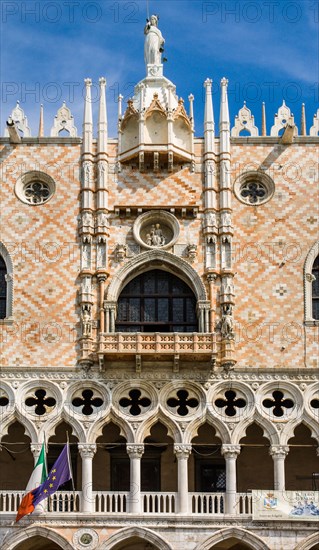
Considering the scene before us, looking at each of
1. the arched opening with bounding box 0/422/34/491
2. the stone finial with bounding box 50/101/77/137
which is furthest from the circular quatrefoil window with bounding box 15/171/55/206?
the arched opening with bounding box 0/422/34/491

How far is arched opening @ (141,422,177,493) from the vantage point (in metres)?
37.6

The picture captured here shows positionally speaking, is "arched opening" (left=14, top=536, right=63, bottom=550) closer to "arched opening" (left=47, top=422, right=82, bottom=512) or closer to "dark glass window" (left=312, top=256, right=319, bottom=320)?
"arched opening" (left=47, top=422, right=82, bottom=512)

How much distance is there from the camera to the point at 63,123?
38500mm

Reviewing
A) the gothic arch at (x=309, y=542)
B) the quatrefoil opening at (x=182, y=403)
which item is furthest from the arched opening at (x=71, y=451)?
the gothic arch at (x=309, y=542)

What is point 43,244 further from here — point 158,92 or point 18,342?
point 158,92

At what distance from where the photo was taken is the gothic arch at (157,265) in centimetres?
3688

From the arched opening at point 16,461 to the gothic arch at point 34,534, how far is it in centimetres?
277

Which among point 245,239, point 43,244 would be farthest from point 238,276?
point 43,244

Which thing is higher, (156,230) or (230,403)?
(156,230)

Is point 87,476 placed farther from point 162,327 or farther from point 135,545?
point 162,327

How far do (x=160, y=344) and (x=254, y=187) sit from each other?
234 inches

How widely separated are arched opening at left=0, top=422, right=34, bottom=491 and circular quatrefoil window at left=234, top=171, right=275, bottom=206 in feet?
31.2

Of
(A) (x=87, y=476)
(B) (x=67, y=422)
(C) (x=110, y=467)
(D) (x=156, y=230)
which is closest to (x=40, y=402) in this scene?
(B) (x=67, y=422)

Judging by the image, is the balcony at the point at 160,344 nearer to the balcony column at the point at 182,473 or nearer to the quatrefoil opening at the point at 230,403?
the quatrefoil opening at the point at 230,403
